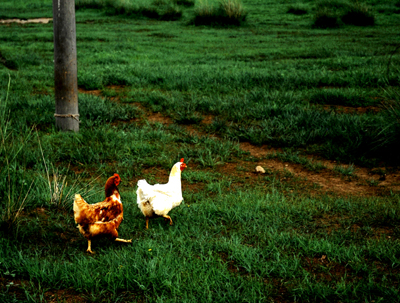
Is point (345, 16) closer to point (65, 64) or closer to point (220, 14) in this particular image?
point (220, 14)

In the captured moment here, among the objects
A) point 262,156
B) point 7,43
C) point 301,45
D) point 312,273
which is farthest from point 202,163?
point 7,43

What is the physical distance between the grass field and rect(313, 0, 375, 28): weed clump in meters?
6.00

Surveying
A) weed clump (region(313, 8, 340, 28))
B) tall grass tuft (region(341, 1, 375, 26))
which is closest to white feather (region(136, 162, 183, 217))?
weed clump (region(313, 8, 340, 28))

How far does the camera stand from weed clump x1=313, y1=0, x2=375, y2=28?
684 inches

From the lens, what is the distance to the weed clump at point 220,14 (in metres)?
17.7

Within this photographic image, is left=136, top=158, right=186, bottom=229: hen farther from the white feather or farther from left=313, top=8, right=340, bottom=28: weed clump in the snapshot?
left=313, top=8, right=340, bottom=28: weed clump

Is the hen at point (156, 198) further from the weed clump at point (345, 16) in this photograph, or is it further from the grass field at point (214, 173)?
the weed clump at point (345, 16)

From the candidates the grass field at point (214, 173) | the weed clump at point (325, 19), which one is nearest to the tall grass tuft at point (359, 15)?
the weed clump at point (325, 19)

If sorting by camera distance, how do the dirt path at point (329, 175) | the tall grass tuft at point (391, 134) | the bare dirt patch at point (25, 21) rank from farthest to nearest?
the bare dirt patch at point (25, 21) → the tall grass tuft at point (391, 134) → the dirt path at point (329, 175)

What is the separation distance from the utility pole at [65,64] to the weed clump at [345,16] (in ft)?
47.1

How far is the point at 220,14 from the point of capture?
18156mm

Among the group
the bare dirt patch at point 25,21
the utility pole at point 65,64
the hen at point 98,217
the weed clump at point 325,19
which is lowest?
the hen at point 98,217

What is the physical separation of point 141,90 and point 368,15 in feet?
44.9

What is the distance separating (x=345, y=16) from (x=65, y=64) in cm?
1605
